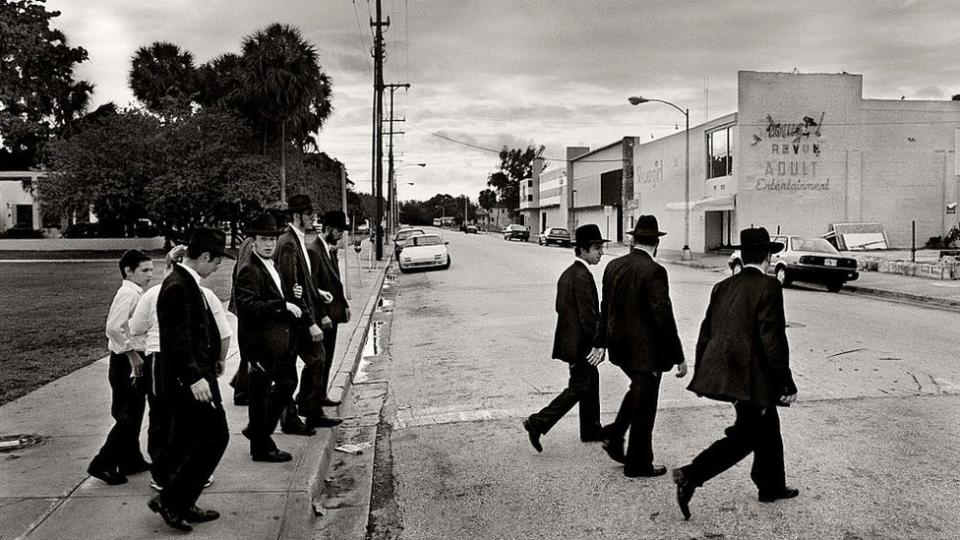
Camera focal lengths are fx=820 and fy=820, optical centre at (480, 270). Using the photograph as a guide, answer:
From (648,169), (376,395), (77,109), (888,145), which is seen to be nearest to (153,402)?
(376,395)

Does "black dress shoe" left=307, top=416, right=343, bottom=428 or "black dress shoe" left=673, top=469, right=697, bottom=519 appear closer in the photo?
"black dress shoe" left=673, top=469, right=697, bottom=519

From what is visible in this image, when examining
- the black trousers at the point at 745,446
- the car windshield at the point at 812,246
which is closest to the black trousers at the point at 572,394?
the black trousers at the point at 745,446

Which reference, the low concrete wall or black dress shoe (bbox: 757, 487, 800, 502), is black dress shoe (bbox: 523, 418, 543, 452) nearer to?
black dress shoe (bbox: 757, 487, 800, 502)

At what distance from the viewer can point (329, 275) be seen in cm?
695

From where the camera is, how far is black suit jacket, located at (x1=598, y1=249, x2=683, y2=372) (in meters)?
5.39

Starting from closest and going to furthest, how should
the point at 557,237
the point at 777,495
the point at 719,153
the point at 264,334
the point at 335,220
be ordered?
the point at 777,495, the point at 264,334, the point at 335,220, the point at 719,153, the point at 557,237

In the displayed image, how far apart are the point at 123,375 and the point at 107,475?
0.65m

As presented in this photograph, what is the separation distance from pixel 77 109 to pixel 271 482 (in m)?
55.8

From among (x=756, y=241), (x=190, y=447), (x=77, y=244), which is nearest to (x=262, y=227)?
(x=190, y=447)

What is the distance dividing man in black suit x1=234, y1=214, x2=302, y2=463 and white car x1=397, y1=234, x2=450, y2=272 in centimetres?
2170

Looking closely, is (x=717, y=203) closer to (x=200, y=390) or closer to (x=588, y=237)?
(x=588, y=237)

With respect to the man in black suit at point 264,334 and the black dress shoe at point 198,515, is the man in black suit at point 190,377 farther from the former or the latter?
the man in black suit at point 264,334

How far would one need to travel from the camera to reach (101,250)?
132 feet

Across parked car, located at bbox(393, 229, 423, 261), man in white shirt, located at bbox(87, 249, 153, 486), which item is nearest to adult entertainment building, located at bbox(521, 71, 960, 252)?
parked car, located at bbox(393, 229, 423, 261)
